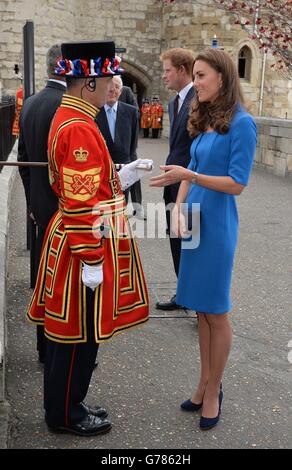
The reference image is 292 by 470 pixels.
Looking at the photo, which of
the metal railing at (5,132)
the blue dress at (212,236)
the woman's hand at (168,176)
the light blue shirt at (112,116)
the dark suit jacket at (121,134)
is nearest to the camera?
the woman's hand at (168,176)

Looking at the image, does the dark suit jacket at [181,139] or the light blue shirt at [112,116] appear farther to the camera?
the light blue shirt at [112,116]

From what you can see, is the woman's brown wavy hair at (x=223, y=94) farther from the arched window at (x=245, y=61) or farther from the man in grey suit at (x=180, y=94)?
the arched window at (x=245, y=61)

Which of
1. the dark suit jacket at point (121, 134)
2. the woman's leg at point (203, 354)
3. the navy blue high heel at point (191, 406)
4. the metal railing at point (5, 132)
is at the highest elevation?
the dark suit jacket at point (121, 134)

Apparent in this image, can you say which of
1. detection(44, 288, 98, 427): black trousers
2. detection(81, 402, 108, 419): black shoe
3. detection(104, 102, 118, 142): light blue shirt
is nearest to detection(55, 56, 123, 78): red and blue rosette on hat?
detection(44, 288, 98, 427): black trousers

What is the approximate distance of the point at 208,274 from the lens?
292 centimetres

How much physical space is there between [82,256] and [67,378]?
66cm

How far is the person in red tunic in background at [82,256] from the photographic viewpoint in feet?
8.18

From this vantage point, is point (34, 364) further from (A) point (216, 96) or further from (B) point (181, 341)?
(A) point (216, 96)

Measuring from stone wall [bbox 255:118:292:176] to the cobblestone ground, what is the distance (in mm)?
6131

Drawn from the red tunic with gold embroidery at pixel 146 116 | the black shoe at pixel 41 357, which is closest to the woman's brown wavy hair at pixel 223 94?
the black shoe at pixel 41 357

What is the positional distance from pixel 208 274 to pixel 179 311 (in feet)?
5.77

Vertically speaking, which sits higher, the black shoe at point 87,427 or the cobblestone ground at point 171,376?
the black shoe at point 87,427

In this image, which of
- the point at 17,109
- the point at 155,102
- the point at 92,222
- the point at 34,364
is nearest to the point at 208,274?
the point at 92,222

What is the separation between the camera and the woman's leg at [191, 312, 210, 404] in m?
3.08
